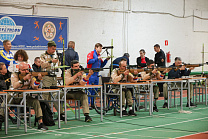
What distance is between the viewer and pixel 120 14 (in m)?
12.6

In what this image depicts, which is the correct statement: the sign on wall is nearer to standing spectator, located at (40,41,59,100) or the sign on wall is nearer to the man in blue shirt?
the man in blue shirt

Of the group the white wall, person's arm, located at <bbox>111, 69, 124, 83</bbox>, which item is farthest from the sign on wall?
person's arm, located at <bbox>111, 69, 124, 83</bbox>

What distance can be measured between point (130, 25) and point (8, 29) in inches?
179

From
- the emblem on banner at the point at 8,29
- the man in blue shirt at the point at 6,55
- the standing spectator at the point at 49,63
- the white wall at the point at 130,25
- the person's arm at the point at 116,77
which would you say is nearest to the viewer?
the standing spectator at the point at 49,63

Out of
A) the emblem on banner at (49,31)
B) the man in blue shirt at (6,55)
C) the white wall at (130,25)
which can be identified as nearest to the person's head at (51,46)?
the man in blue shirt at (6,55)

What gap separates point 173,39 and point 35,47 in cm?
600

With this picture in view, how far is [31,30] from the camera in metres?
10.5

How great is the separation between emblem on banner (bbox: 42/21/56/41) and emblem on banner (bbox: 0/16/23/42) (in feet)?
2.65

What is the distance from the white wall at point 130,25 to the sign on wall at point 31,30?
6.9 inches

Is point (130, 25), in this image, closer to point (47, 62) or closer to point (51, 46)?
point (51, 46)

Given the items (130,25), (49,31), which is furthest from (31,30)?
(130,25)

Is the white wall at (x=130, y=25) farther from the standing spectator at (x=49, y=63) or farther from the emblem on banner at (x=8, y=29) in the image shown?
the standing spectator at (x=49, y=63)

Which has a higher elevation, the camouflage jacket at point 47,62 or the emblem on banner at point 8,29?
the emblem on banner at point 8,29

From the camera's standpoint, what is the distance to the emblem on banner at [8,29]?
9.95 metres
